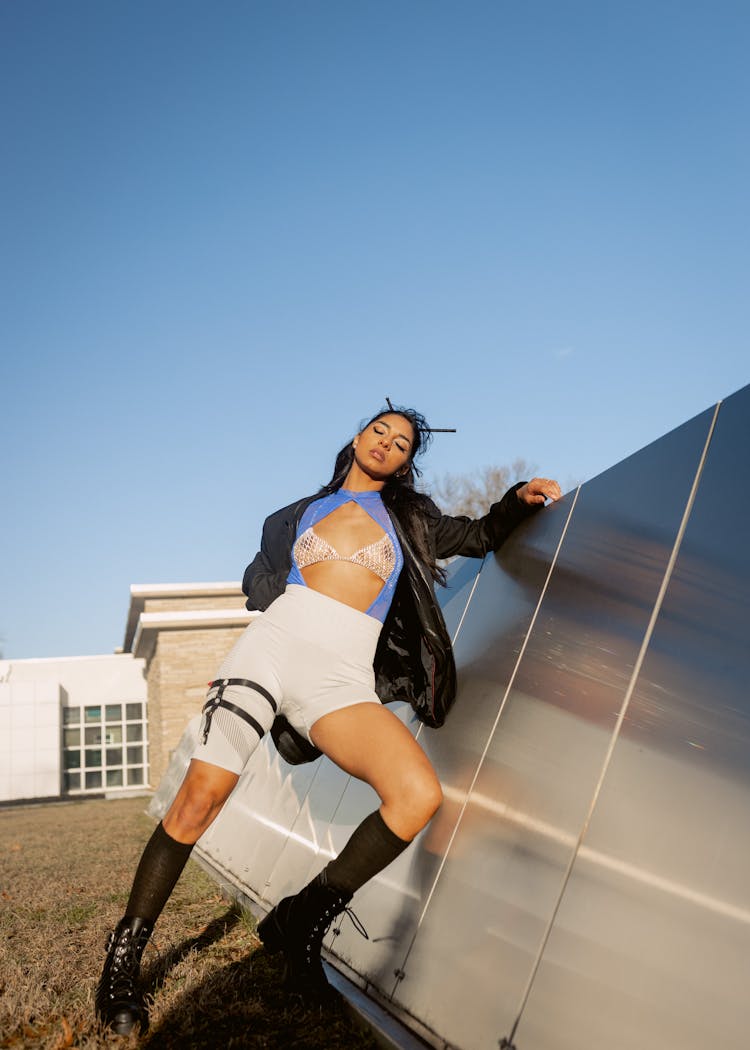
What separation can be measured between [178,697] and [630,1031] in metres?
21.4

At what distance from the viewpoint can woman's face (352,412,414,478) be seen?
3375 millimetres

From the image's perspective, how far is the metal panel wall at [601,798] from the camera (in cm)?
164

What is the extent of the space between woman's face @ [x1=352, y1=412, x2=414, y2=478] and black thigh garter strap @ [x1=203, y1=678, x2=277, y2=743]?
3.37 feet

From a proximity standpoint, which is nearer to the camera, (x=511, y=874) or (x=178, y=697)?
(x=511, y=874)

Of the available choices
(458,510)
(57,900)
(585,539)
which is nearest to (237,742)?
(585,539)

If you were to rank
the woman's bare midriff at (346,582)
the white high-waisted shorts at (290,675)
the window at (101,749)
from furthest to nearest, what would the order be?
the window at (101,749) → the woman's bare midriff at (346,582) → the white high-waisted shorts at (290,675)

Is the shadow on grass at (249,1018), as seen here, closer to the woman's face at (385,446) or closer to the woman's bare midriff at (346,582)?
the woman's bare midriff at (346,582)

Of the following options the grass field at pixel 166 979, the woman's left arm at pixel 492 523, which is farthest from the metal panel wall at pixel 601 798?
the grass field at pixel 166 979

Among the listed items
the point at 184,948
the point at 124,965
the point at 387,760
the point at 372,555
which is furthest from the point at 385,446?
the point at 184,948

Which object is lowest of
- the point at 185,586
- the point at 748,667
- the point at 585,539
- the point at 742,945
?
the point at 185,586

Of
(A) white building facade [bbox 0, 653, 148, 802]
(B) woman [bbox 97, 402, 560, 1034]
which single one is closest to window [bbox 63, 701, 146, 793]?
(A) white building facade [bbox 0, 653, 148, 802]

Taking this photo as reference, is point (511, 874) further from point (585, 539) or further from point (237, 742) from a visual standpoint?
point (585, 539)

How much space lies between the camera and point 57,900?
5.13 meters

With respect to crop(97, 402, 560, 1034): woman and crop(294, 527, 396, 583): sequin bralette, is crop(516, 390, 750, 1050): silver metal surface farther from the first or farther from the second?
crop(294, 527, 396, 583): sequin bralette
